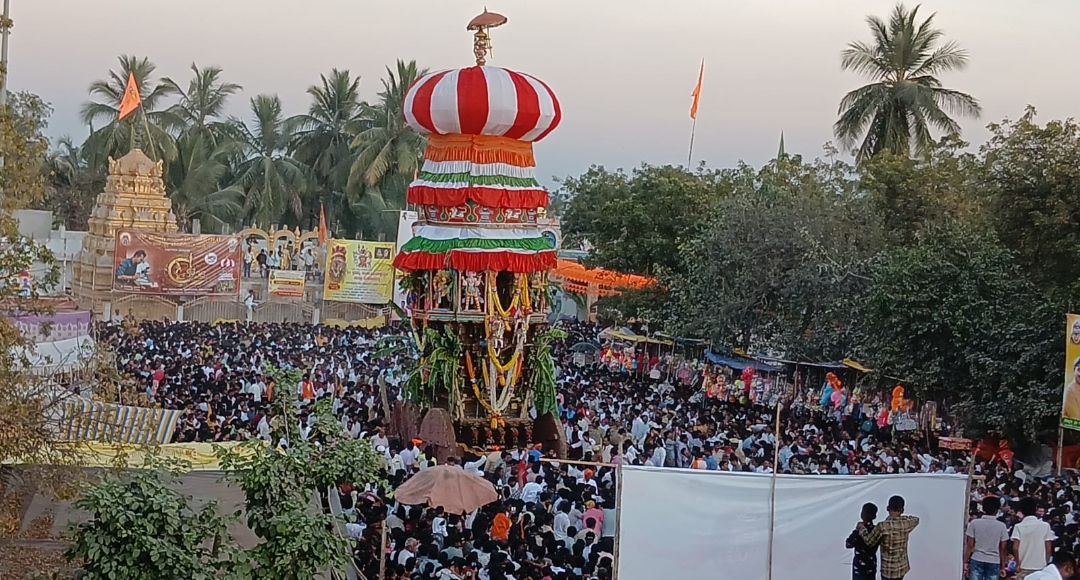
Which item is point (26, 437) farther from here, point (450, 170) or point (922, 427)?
point (922, 427)

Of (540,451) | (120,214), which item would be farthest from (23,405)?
(120,214)

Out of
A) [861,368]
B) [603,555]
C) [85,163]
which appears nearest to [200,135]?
[85,163]

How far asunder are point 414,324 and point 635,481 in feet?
37.8

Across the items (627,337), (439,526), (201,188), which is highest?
(201,188)

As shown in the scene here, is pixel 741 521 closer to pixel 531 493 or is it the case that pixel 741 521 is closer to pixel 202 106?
pixel 531 493

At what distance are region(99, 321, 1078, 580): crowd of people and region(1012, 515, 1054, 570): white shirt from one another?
17 mm

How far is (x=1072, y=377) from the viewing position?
1638 cm

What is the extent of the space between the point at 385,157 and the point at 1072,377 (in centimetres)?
3535

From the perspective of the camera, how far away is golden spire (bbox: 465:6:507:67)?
20266 mm

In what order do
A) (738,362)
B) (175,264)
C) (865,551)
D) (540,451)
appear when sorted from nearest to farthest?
(865,551), (540,451), (738,362), (175,264)

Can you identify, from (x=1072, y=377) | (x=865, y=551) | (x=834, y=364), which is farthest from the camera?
(x=834, y=364)

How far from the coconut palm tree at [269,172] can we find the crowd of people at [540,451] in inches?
743

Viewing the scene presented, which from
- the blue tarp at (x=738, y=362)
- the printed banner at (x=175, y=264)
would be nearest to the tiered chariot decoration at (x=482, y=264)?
the blue tarp at (x=738, y=362)

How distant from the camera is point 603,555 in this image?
11414 mm
